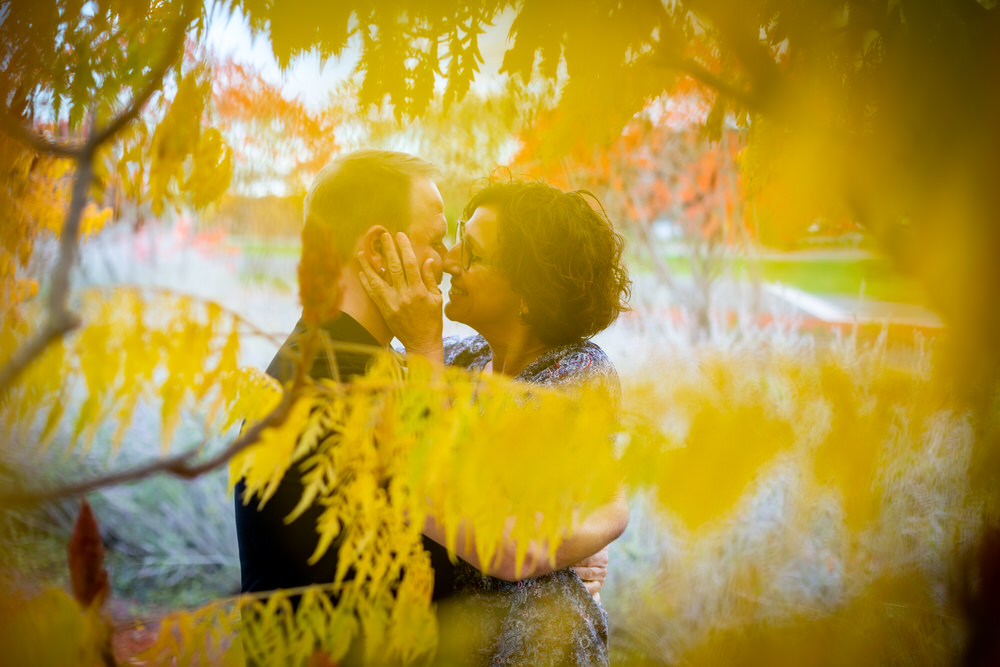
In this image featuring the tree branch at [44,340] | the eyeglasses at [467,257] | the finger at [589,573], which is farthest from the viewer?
the finger at [589,573]

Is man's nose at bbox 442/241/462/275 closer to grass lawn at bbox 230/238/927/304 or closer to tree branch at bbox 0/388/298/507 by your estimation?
tree branch at bbox 0/388/298/507

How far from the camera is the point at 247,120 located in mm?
2191

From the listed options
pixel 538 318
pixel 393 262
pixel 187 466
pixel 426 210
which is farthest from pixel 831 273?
pixel 187 466

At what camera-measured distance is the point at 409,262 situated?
1.44m

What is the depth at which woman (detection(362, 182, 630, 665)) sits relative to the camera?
164 centimetres

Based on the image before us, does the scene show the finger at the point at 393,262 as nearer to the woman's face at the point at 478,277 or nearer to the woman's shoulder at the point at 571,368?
the woman's face at the point at 478,277

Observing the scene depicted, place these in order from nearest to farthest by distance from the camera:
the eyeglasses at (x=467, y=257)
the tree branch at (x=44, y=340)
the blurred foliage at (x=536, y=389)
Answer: the tree branch at (x=44, y=340), the blurred foliage at (x=536, y=389), the eyeglasses at (x=467, y=257)

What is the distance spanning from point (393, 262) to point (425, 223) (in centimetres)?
19

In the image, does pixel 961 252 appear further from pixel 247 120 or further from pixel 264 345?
pixel 264 345

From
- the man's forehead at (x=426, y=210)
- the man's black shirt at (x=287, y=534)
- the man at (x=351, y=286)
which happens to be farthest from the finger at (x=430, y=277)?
the man's black shirt at (x=287, y=534)

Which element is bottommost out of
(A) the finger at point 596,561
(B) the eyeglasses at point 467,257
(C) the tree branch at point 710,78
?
(A) the finger at point 596,561

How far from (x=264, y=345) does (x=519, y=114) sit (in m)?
3.54

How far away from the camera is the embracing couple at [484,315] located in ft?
4.67

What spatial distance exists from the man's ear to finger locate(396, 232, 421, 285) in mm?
48
